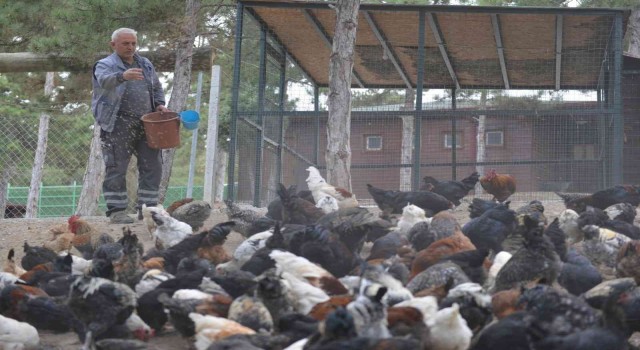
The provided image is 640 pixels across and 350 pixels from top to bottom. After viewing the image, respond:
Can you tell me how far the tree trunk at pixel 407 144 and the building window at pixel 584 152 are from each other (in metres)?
2.56

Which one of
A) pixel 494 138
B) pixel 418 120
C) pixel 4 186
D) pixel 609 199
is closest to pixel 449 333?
pixel 609 199

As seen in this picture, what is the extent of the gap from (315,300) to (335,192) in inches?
166

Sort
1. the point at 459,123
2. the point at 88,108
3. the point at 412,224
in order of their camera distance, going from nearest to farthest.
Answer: the point at 412,224, the point at 459,123, the point at 88,108

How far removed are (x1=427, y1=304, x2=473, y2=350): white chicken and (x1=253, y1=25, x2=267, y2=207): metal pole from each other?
709 cm

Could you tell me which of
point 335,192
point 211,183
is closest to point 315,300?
point 335,192

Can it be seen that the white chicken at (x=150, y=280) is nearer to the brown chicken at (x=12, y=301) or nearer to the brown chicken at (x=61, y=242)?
the brown chicken at (x=12, y=301)

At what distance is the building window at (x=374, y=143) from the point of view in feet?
53.5

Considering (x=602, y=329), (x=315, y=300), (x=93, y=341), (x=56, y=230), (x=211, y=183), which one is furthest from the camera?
(x=211, y=183)

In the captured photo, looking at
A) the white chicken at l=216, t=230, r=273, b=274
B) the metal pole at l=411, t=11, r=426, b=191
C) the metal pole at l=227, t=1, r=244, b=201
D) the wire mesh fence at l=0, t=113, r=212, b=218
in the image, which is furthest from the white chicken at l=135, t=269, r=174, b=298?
the wire mesh fence at l=0, t=113, r=212, b=218

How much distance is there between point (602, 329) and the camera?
4676 millimetres

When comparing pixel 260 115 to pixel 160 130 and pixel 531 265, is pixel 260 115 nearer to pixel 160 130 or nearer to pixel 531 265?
pixel 160 130

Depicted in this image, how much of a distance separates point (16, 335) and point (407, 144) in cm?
1467

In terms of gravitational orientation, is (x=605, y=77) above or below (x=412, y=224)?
above

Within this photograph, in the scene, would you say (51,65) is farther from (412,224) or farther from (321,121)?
(412,224)
